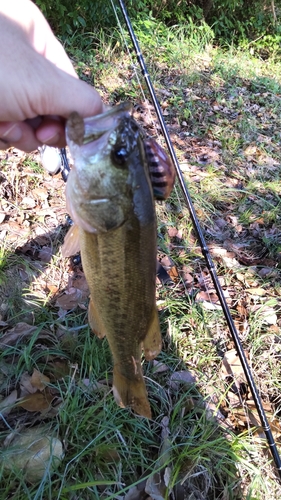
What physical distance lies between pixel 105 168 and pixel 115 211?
0.15 meters

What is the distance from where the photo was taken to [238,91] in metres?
7.55

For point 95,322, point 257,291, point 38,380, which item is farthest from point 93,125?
point 257,291

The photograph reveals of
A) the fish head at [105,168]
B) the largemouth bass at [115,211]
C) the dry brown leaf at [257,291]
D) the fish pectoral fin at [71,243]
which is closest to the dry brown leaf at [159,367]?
the dry brown leaf at [257,291]

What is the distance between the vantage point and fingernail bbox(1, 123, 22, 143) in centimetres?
164

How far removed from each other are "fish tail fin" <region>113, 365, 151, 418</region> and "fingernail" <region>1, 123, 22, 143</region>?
1111 mm

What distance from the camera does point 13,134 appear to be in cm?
167

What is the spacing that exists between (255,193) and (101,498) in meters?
3.86

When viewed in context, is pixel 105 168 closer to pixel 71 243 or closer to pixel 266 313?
pixel 71 243

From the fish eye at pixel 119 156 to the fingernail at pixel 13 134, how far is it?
0.61 m

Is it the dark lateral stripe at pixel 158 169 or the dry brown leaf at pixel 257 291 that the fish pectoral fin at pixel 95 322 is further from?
the dry brown leaf at pixel 257 291

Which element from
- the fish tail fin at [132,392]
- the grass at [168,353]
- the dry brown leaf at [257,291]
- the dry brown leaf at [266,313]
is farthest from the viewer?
the dry brown leaf at [257,291]

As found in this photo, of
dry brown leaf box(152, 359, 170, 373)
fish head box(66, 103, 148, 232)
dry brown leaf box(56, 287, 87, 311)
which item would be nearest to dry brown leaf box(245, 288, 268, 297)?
dry brown leaf box(152, 359, 170, 373)

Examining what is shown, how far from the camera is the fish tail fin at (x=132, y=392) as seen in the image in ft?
5.35

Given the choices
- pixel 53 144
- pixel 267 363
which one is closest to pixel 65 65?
pixel 53 144
